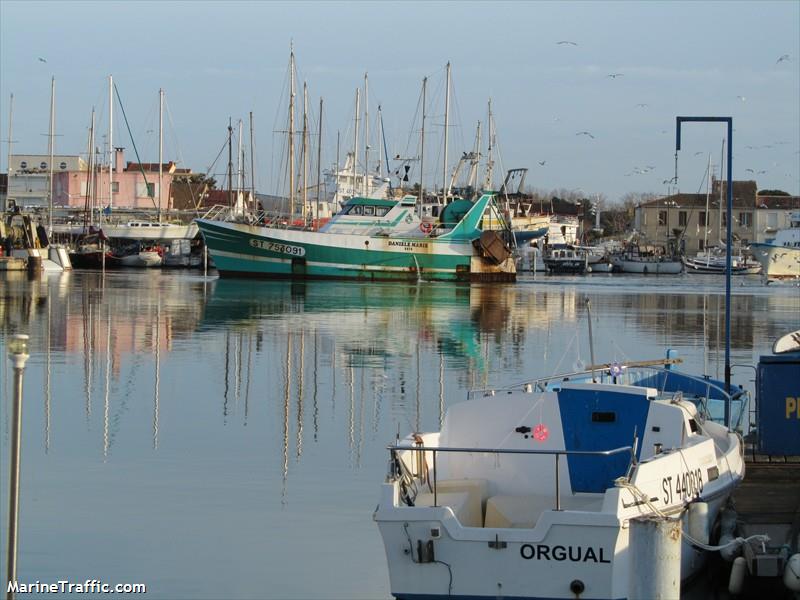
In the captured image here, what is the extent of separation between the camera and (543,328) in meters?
41.8

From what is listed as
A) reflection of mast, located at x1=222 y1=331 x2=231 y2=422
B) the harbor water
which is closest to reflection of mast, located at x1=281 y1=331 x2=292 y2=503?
the harbor water

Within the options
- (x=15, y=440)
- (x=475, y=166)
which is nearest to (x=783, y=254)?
(x=475, y=166)

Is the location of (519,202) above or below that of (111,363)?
above

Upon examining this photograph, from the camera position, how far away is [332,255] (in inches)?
3024

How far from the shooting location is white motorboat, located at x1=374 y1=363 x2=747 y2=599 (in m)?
10.0

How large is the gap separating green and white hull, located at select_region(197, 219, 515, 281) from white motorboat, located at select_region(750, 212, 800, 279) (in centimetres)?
1963

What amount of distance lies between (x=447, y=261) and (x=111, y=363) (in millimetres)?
51055

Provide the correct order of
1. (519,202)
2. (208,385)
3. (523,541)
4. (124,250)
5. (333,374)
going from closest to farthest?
(523,541)
(208,385)
(333,374)
(124,250)
(519,202)

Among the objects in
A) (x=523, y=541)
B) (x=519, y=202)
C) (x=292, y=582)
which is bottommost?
(x=292, y=582)

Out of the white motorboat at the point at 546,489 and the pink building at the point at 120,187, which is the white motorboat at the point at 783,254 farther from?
the white motorboat at the point at 546,489

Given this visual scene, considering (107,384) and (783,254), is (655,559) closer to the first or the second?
(107,384)

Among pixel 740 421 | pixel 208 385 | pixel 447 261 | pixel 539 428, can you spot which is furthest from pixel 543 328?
pixel 447 261

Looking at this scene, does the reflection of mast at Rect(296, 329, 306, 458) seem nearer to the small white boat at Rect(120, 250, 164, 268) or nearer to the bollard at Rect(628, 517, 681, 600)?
the bollard at Rect(628, 517, 681, 600)

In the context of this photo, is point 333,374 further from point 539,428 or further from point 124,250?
point 124,250
